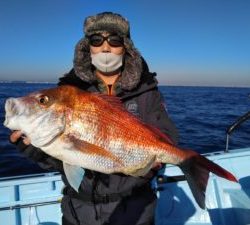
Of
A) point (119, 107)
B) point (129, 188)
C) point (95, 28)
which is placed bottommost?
point (129, 188)

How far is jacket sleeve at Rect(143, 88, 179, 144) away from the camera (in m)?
3.57

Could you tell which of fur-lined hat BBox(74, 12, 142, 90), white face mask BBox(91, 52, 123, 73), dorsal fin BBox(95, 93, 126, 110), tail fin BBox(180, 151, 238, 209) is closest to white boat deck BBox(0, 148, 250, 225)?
fur-lined hat BBox(74, 12, 142, 90)

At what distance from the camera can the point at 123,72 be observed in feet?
12.9

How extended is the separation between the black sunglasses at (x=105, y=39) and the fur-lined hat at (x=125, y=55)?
2.3 inches

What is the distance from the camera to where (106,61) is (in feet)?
12.4

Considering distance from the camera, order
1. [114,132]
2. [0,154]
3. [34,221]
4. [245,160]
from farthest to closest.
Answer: [0,154]
[245,160]
[34,221]
[114,132]

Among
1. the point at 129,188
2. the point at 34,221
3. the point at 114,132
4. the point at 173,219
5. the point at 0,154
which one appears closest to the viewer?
the point at 114,132

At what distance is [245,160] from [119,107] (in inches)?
Result: 174

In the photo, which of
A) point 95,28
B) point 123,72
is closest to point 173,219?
point 123,72

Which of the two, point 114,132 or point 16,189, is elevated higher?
point 114,132

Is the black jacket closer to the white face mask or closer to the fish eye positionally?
the white face mask

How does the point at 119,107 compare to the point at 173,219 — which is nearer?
the point at 119,107

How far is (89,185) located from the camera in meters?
3.50

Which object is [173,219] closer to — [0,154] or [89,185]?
[89,185]
